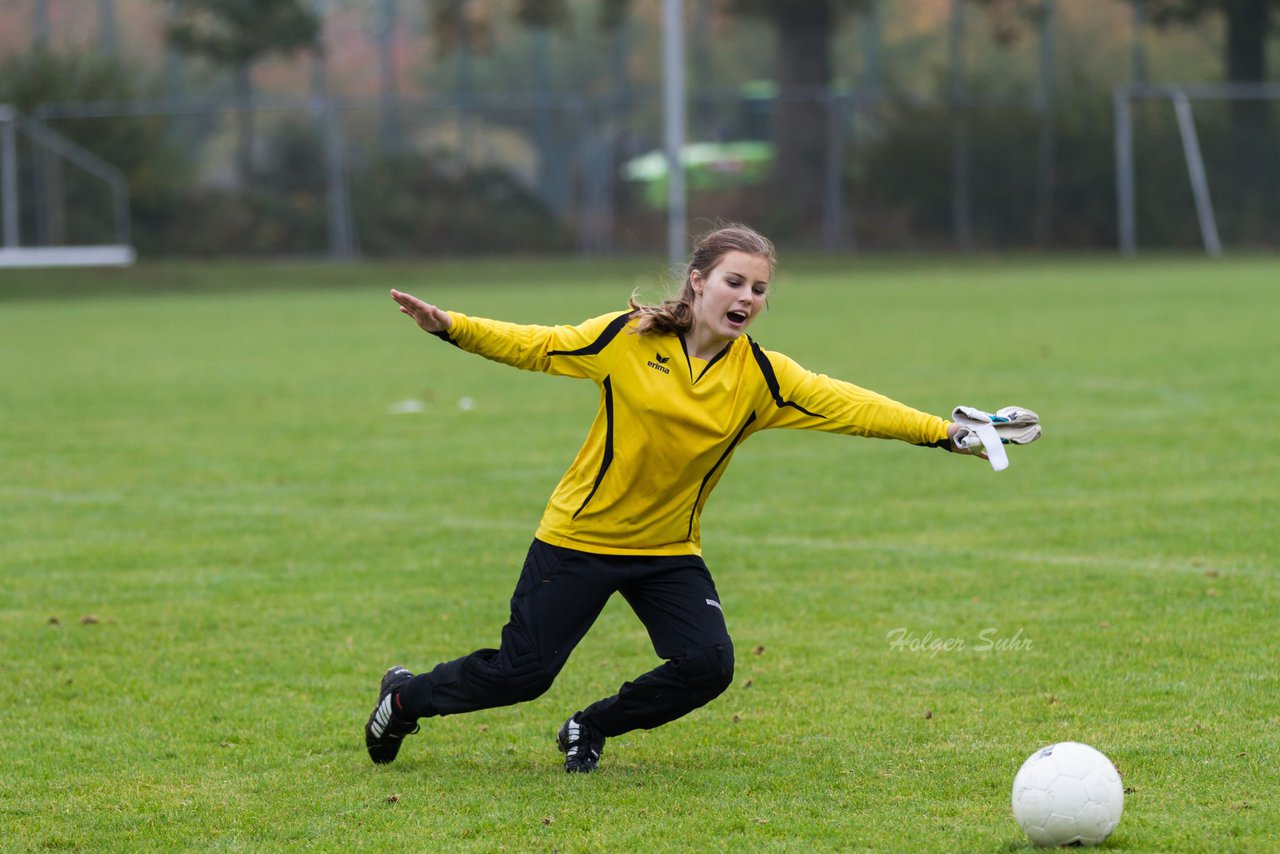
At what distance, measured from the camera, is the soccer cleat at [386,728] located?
16.9 ft

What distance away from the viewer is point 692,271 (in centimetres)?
510

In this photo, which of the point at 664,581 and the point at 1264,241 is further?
the point at 1264,241

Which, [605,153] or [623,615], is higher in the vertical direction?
[605,153]

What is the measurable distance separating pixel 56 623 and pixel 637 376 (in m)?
3.35

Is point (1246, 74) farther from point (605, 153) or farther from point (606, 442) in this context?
point (606, 442)

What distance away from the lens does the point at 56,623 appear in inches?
282

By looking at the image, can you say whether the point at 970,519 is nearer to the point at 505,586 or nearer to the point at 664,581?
the point at 505,586

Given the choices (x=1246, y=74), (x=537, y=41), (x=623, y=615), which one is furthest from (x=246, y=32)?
(x=623, y=615)

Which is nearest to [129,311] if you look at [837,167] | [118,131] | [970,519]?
[118,131]

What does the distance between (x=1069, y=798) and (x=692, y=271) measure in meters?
1.87

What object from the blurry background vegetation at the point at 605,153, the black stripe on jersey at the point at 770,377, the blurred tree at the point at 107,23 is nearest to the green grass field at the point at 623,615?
the black stripe on jersey at the point at 770,377

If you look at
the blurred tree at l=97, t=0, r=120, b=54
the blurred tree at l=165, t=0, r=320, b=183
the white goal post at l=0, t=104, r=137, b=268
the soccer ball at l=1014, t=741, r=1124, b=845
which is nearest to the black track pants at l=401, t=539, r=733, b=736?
the soccer ball at l=1014, t=741, r=1124, b=845

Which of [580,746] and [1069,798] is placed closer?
[1069,798]

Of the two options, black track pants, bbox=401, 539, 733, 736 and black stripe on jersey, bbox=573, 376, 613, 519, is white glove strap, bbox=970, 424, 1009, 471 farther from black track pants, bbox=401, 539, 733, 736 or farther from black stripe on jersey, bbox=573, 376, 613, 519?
black stripe on jersey, bbox=573, 376, 613, 519
